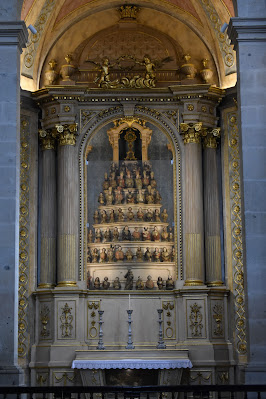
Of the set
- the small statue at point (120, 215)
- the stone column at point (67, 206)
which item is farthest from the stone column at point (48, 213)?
the small statue at point (120, 215)

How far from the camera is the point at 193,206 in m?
18.5

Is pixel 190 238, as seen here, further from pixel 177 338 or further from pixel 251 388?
pixel 251 388

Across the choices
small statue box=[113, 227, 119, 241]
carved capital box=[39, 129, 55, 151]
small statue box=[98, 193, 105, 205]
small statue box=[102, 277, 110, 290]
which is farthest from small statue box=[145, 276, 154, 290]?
carved capital box=[39, 129, 55, 151]

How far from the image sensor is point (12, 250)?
1295 cm

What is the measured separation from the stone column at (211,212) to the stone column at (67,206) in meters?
2.92

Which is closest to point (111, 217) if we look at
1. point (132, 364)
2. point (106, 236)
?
point (106, 236)

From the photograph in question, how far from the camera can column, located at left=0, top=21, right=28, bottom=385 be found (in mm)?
12586

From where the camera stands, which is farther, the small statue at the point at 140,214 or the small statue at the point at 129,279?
the small statue at the point at 140,214

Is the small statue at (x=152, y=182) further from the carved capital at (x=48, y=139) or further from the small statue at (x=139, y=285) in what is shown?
the carved capital at (x=48, y=139)

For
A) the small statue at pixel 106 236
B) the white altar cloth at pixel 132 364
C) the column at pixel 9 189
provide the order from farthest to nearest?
the small statue at pixel 106 236 → the white altar cloth at pixel 132 364 → the column at pixel 9 189

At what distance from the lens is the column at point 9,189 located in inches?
496

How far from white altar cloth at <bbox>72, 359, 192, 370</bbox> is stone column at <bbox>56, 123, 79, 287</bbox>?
1899 millimetres

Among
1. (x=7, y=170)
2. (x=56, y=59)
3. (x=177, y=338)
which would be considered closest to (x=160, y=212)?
(x=177, y=338)

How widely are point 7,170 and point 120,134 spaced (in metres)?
6.42
